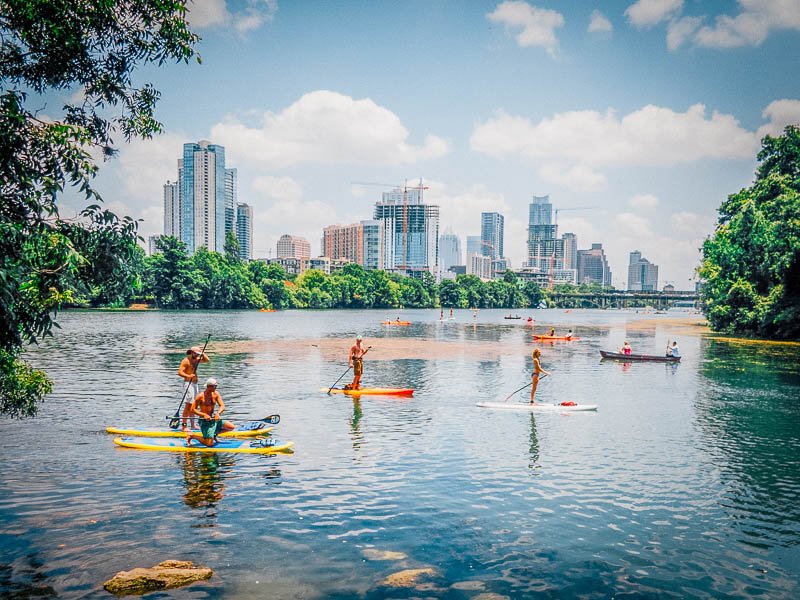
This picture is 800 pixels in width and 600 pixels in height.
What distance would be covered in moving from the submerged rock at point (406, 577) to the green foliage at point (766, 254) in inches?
2324

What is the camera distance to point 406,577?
10.9 meters

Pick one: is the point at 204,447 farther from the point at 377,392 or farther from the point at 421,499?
the point at 377,392

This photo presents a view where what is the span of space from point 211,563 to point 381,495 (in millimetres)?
4866

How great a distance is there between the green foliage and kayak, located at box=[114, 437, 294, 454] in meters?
56.7

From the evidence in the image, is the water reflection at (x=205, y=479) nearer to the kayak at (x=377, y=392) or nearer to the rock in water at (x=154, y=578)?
the rock in water at (x=154, y=578)

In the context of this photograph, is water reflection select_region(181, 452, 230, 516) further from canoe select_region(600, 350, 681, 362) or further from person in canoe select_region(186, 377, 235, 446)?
canoe select_region(600, 350, 681, 362)

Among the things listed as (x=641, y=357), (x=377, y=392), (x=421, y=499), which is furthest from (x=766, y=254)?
(x=421, y=499)

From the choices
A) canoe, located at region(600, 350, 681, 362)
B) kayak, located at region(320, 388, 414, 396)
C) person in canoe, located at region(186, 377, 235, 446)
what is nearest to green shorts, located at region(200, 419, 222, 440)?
person in canoe, located at region(186, 377, 235, 446)

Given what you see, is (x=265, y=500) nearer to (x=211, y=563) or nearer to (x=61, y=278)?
(x=211, y=563)

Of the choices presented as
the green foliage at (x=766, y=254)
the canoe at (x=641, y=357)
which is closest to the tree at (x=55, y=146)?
the canoe at (x=641, y=357)

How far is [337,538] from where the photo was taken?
1239cm

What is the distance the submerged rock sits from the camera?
10695 mm

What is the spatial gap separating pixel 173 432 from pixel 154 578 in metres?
9.58

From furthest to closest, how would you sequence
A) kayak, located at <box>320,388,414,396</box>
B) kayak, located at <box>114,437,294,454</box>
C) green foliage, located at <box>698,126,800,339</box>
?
1. green foliage, located at <box>698,126,800,339</box>
2. kayak, located at <box>320,388,414,396</box>
3. kayak, located at <box>114,437,294,454</box>
